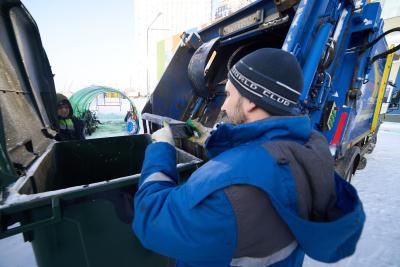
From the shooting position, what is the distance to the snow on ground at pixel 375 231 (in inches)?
80.2

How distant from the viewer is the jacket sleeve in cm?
61

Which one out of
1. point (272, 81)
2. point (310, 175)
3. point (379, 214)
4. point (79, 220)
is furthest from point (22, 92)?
point (379, 214)

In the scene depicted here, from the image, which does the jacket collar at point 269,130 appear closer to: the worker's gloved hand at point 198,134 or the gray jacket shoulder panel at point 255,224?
the gray jacket shoulder panel at point 255,224

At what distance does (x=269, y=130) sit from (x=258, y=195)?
0.72 ft

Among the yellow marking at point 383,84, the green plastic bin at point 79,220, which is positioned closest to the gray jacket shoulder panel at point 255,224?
the green plastic bin at point 79,220

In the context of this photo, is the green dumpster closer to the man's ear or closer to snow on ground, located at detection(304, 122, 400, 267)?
the man's ear

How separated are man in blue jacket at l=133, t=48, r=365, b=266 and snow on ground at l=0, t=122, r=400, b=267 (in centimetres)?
174

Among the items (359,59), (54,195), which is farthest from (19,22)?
(359,59)

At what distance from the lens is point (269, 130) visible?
0.72m

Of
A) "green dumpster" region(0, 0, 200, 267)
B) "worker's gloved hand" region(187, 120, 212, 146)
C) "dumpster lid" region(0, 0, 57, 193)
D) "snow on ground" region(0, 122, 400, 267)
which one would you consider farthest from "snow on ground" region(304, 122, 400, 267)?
"dumpster lid" region(0, 0, 57, 193)

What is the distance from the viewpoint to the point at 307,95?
6.03 feet

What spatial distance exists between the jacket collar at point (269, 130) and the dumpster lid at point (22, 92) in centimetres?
104

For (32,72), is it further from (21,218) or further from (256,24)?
(256,24)

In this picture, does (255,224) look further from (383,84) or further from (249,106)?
(383,84)
